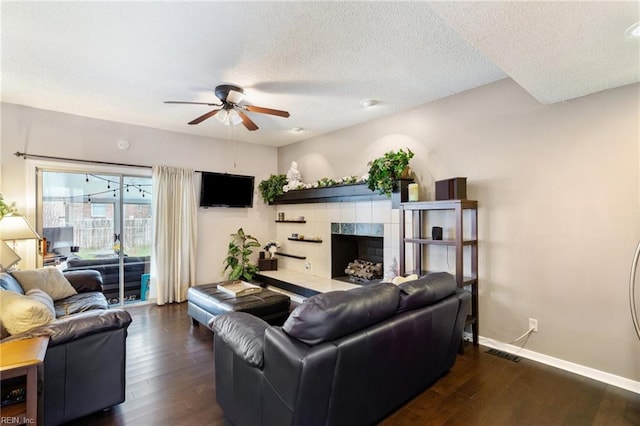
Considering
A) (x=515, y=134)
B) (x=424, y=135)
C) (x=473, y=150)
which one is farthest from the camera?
(x=424, y=135)

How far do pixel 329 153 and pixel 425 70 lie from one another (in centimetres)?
246

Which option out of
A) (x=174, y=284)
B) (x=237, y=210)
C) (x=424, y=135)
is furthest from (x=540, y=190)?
(x=174, y=284)

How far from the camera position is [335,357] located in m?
1.55

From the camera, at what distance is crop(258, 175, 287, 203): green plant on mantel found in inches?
225

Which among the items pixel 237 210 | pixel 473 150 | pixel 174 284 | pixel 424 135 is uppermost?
pixel 424 135

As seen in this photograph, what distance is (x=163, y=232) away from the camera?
478 cm

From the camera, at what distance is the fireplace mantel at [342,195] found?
12.3 ft

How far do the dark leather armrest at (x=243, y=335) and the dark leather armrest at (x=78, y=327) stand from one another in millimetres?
642

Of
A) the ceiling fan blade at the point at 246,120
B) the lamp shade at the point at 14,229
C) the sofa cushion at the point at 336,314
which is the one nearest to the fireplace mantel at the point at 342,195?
the ceiling fan blade at the point at 246,120

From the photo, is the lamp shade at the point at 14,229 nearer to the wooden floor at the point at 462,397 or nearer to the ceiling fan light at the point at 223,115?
the wooden floor at the point at 462,397

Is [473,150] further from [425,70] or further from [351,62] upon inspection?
[351,62]

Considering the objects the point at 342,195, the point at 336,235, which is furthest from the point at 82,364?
the point at 336,235

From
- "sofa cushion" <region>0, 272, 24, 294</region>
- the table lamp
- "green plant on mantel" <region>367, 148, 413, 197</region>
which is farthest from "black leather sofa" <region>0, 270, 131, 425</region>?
"green plant on mantel" <region>367, 148, 413, 197</region>

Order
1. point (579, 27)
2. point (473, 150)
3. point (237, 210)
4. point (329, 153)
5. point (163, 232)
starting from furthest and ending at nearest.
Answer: point (237, 210) → point (329, 153) → point (163, 232) → point (473, 150) → point (579, 27)
